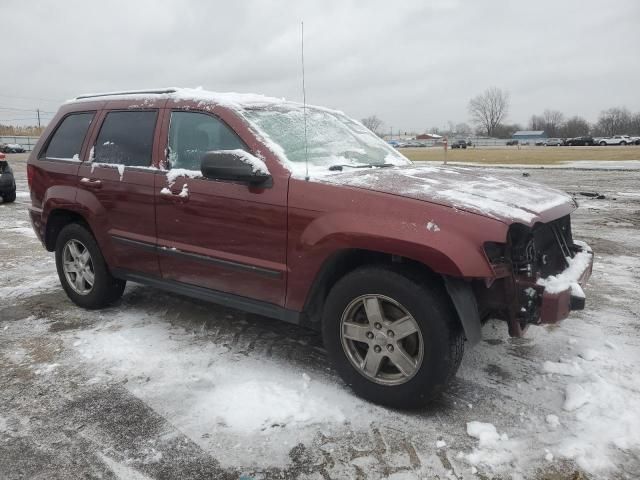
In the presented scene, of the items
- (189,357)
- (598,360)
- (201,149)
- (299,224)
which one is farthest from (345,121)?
(598,360)

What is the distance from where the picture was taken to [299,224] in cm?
308

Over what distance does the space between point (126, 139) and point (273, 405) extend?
96.2 inches

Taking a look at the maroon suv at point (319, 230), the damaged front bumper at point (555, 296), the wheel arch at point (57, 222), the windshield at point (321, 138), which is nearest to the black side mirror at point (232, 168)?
the maroon suv at point (319, 230)

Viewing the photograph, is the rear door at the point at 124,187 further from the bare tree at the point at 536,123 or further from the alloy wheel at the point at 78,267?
the bare tree at the point at 536,123

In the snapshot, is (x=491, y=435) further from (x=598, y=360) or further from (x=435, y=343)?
(x=598, y=360)

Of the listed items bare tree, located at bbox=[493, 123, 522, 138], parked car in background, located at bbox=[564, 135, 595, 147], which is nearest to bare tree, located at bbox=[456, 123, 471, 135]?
bare tree, located at bbox=[493, 123, 522, 138]

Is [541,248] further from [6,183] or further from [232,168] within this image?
[6,183]

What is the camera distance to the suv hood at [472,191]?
8.92ft

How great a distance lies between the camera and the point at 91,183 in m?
4.24

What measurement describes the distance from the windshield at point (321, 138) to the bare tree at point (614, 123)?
396ft

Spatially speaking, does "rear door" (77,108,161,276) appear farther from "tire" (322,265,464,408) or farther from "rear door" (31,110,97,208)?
"tire" (322,265,464,408)

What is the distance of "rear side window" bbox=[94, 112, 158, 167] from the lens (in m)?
3.96

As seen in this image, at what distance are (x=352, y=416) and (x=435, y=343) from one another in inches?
24.9

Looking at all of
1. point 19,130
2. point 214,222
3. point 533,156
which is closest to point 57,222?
point 214,222
